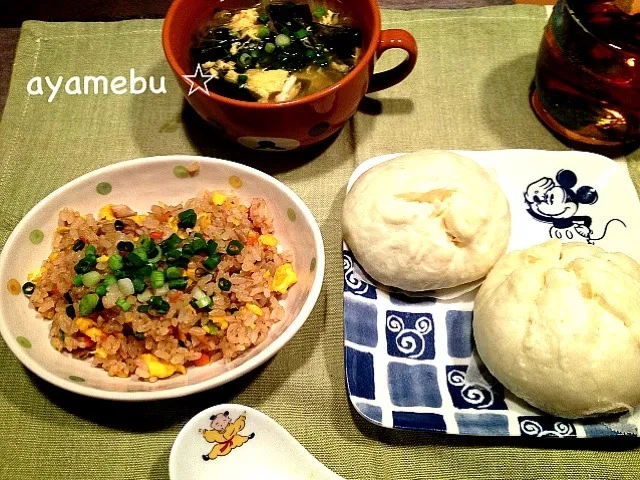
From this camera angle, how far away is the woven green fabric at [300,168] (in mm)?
1156

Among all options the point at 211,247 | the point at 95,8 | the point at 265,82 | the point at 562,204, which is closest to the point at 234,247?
the point at 211,247

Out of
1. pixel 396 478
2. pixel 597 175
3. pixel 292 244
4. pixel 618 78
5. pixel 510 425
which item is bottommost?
pixel 396 478

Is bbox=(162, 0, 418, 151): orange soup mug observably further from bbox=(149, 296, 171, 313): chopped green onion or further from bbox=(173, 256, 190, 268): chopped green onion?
bbox=(149, 296, 171, 313): chopped green onion

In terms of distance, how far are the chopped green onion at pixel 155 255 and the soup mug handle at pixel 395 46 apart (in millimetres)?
735

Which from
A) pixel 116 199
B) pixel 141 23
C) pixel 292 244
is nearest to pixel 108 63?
pixel 141 23

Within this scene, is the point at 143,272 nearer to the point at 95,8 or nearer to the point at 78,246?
the point at 78,246

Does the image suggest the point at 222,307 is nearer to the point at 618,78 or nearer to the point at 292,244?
the point at 292,244

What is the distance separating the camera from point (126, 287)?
117 centimetres

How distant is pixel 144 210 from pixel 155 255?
10.2 inches

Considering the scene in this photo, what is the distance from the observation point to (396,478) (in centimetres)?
115

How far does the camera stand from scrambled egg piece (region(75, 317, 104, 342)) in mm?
1151

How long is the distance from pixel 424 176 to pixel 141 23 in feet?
4.12

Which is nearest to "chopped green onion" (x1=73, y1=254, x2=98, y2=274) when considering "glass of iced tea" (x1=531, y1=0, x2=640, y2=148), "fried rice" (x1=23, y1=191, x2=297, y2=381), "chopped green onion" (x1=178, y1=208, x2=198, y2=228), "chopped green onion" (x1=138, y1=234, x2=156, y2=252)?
"fried rice" (x1=23, y1=191, x2=297, y2=381)

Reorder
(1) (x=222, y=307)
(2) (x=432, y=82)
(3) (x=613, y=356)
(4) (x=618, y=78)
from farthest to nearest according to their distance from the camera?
(2) (x=432, y=82) → (4) (x=618, y=78) → (1) (x=222, y=307) → (3) (x=613, y=356)
